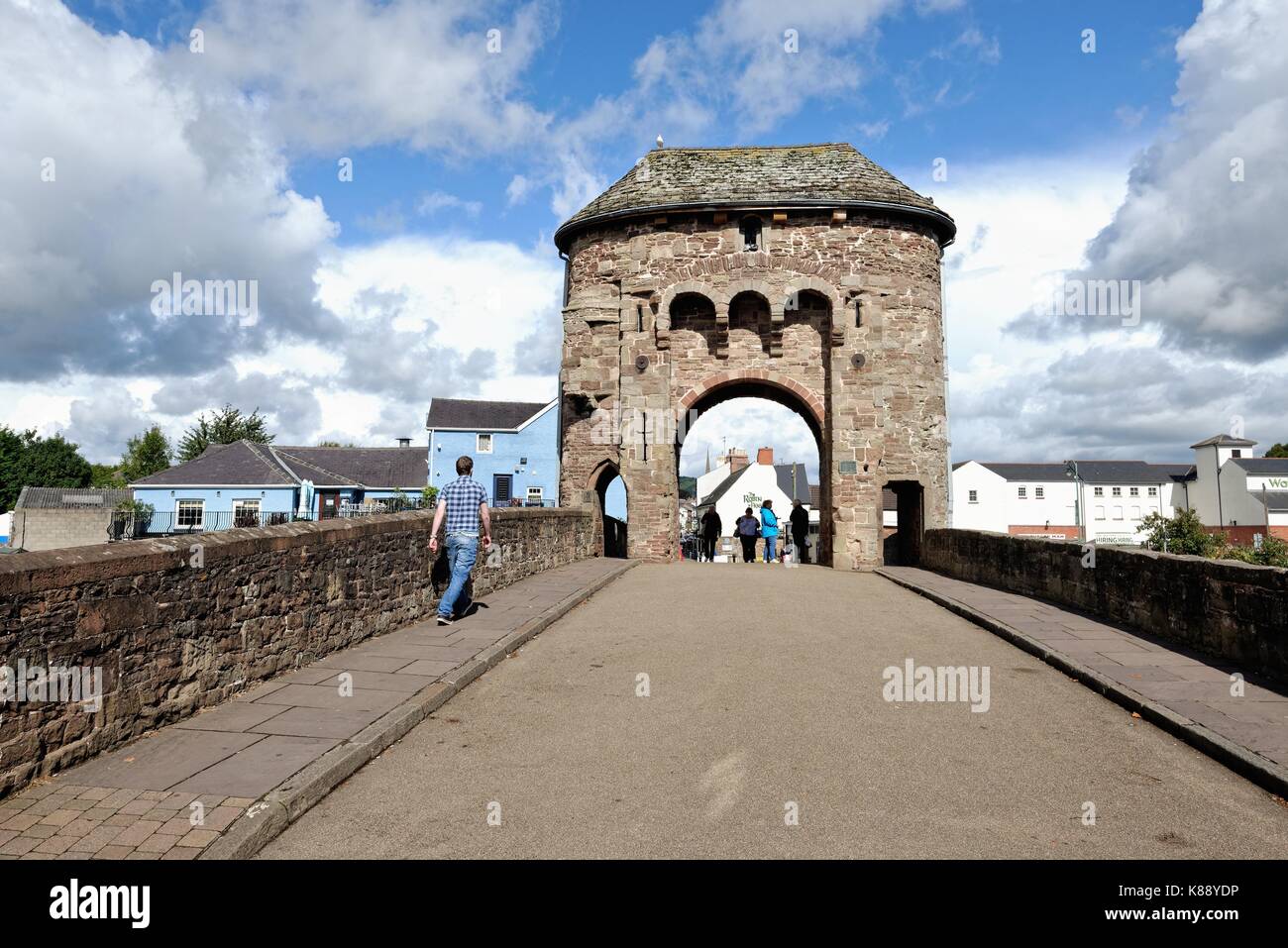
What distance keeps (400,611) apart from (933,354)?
630 inches

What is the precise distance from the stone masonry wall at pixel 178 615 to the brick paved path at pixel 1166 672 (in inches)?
262

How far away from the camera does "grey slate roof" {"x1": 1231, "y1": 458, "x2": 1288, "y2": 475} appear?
63781 millimetres

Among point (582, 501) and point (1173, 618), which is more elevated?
point (582, 501)

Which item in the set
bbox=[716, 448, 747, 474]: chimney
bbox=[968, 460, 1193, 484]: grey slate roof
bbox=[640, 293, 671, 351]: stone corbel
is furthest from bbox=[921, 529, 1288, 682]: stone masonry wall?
bbox=[968, 460, 1193, 484]: grey slate roof

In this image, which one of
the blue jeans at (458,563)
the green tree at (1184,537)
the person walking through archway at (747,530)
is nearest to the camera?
the blue jeans at (458,563)

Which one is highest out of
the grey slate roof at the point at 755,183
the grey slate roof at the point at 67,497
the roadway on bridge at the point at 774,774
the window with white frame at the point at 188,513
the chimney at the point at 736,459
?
the grey slate roof at the point at 755,183

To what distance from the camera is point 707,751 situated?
5180 mm

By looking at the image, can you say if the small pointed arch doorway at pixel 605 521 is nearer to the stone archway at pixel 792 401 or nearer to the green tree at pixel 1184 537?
the stone archway at pixel 792 401

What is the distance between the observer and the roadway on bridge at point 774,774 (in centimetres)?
388

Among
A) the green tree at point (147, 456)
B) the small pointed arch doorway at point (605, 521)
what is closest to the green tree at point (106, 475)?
the green tree at point (147, 456)
